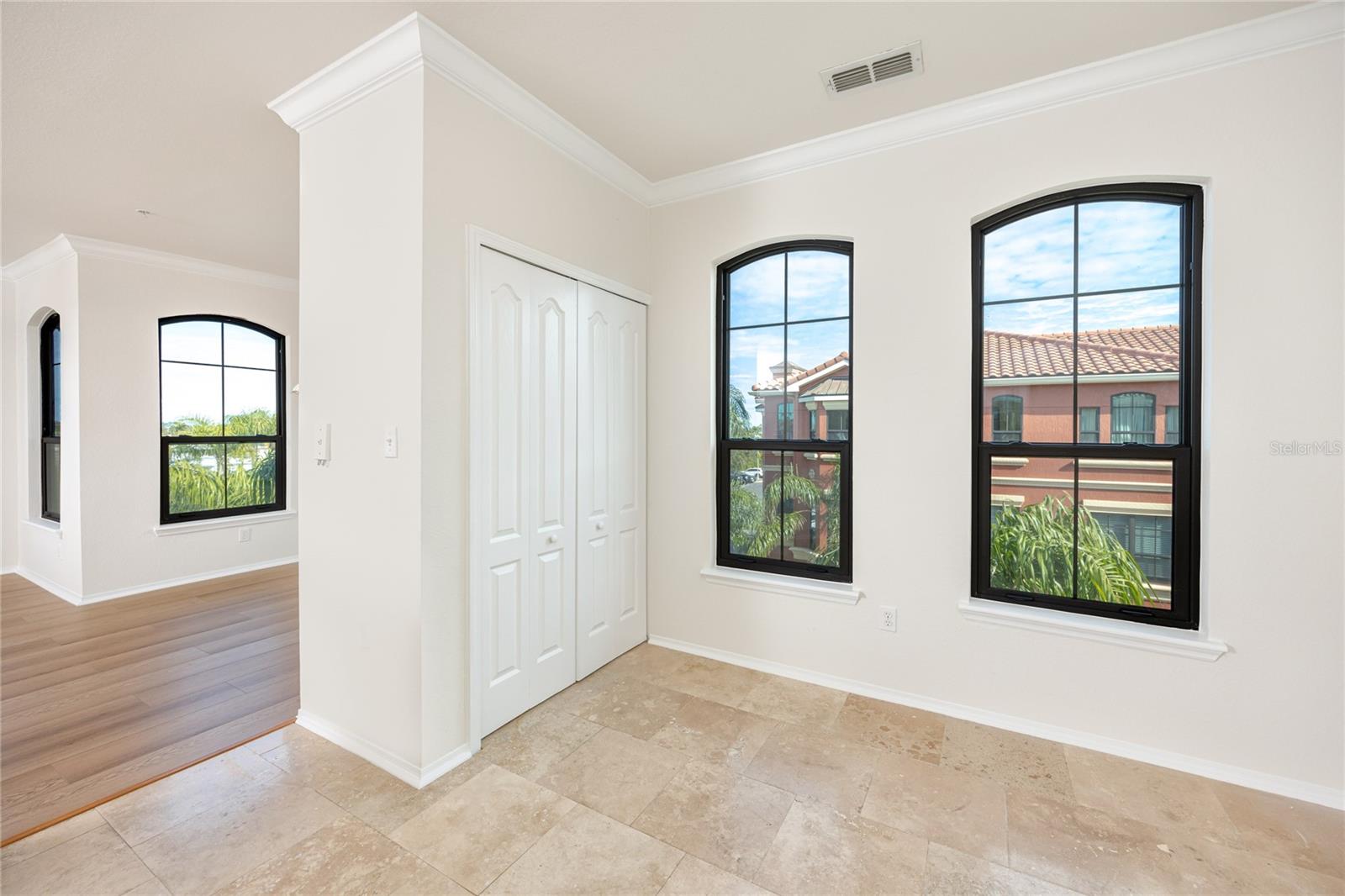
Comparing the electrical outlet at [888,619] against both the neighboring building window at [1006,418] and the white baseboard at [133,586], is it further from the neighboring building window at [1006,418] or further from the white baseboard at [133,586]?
the white baseboard at [133,586]

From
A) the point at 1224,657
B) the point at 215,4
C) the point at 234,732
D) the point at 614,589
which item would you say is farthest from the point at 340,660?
the point at 1224,657

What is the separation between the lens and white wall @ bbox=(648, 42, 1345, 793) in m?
2.18

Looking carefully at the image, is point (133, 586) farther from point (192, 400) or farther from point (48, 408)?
point (48, 408)

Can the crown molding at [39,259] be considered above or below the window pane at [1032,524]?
above

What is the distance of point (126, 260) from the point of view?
15.4 feet

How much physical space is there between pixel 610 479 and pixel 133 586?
4.35 metres

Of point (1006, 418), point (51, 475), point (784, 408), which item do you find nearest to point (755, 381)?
point (784, 408)

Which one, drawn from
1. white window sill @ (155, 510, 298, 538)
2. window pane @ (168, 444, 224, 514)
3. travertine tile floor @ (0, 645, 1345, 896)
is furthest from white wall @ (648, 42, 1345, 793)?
window pane @ (168, 444, 224, 514)

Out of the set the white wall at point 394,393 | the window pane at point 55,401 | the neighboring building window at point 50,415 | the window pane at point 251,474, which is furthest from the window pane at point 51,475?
the white wall at point 394,393

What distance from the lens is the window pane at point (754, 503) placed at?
3.38 meters

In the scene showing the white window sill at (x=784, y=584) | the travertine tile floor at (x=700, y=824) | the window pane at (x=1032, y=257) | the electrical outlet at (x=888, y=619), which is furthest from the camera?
the white window sill at (x=784, y=584)

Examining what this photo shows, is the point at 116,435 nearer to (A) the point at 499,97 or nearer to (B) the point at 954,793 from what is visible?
(A) the point at 499,97

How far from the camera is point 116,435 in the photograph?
470 centimetres

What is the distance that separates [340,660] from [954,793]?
2.54 metres
